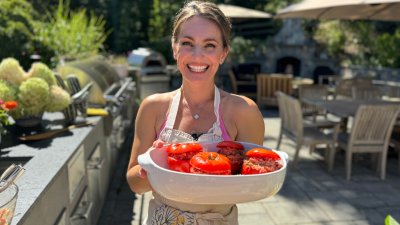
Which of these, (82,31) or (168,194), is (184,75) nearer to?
(168,194)

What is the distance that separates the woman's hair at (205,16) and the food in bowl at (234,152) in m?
0.51

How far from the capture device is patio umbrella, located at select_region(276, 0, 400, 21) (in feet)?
19.0

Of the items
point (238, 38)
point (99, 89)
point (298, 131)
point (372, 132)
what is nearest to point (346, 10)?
point (372, 132)

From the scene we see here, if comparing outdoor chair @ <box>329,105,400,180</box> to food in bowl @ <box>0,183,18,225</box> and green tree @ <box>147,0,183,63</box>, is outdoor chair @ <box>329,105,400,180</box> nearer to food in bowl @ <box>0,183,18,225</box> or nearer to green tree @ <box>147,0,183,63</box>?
food in bowl @ <box>0,183,18,225</box>

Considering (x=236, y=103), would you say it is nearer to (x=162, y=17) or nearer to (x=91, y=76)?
(x=91, y=76)

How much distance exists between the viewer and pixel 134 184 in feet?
5.75

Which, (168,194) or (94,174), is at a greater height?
(168,194)

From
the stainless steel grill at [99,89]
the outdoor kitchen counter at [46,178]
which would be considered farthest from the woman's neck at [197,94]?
the stainless steel grill at [99,89]

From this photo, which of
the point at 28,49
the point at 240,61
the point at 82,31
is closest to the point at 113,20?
the point at 240,61

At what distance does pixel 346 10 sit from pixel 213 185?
23.7 ft

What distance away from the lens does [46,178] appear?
6.64 feet

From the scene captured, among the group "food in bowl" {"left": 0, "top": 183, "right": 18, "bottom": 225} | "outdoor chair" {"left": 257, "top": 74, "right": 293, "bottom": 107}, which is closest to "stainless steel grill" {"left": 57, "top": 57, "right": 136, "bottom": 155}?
"food in bowl" {"left": 0, "top": 183, "right": 18, "bottom": 225}

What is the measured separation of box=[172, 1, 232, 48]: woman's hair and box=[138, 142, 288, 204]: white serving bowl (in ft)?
2.29

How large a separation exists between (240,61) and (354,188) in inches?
400
